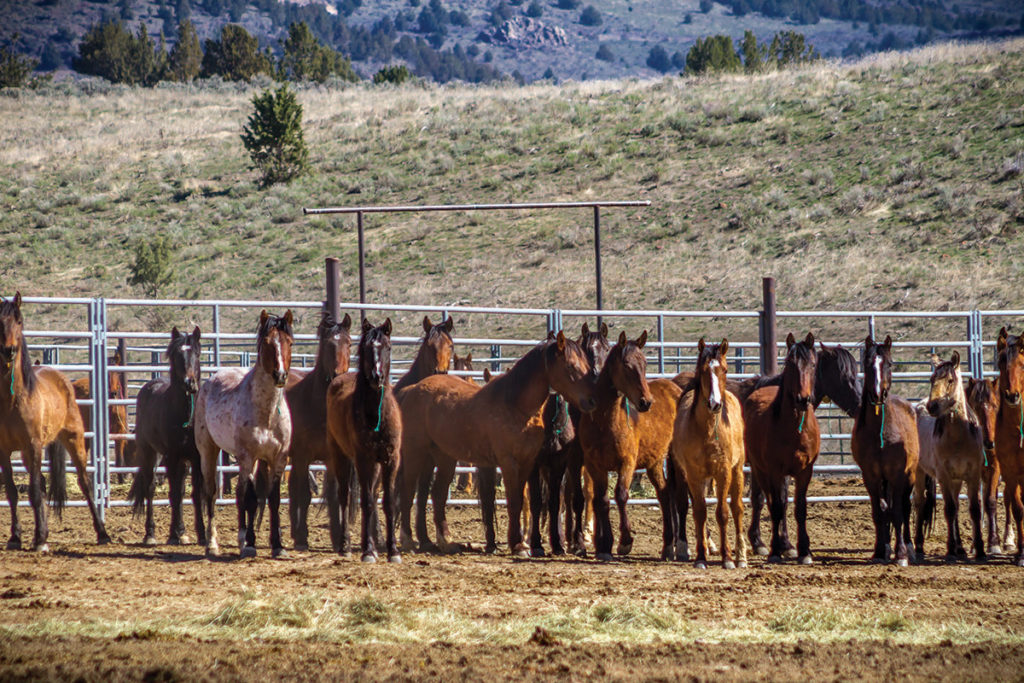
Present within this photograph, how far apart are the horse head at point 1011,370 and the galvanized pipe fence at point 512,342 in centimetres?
112

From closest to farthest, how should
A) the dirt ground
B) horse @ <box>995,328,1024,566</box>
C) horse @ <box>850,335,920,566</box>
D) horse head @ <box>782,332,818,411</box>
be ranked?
1. the dirt ground
2. horse head @ <box>782,332,818,411</box>
3. horse @ <box>850,335,920,566</box>
4. horse @ <box>995,328,1024,566</box>

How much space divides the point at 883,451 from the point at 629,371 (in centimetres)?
223

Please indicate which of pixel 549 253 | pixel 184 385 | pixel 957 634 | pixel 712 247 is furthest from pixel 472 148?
pixel 957 634

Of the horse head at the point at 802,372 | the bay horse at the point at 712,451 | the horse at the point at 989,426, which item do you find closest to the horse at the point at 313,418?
the bay horse at the point at 712,451

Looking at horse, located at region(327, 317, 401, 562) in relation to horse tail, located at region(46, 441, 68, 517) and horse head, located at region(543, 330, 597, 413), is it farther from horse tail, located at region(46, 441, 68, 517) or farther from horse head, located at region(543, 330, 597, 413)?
horse tail, located at region(46, 441, 68, 517)

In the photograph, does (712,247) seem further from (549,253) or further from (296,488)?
(296,488)

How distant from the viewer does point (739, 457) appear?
9.44 metres

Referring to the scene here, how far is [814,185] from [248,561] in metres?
29.4

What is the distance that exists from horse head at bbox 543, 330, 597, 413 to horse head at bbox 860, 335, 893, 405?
225 cm

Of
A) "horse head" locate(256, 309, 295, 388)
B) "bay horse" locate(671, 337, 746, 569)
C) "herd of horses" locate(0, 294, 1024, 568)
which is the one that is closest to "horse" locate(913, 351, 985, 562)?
"herd of horses" locate(0, 294, 1024, 568)

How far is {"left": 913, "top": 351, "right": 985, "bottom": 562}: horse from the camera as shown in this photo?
9883 millimetres

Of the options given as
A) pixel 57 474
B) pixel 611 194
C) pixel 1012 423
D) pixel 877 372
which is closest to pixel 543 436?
pixel 877 372

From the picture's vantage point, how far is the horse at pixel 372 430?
9133 mm

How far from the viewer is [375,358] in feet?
29.8
